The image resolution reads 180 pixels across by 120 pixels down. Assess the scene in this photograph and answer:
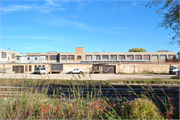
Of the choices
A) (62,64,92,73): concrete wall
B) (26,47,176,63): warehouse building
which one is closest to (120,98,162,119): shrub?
(62,64,92,73): concrete wall

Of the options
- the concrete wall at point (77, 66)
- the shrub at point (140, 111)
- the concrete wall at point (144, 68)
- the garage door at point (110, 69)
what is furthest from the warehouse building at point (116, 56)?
the shrub at point (140, 111)

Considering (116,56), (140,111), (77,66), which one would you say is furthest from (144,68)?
(140,111)

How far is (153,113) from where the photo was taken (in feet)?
13.8

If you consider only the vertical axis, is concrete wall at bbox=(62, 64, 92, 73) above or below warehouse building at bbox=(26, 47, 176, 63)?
below

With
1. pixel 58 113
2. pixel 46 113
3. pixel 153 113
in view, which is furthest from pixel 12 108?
pixel 153 113

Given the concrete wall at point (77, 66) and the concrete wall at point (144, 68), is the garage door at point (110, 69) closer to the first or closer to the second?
the concrete wall at point (144, 68)

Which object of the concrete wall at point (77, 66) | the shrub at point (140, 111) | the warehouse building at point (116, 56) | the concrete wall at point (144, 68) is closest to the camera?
the shrub at point (140, 111)

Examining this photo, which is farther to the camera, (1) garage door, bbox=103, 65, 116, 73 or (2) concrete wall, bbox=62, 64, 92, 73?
(1) garage door, bbox=103, 65, 116, 73

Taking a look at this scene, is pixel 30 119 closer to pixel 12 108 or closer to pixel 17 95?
pixel 12 108

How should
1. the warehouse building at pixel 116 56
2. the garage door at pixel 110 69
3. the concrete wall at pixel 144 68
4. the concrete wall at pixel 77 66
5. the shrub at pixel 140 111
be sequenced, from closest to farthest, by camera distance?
the shrub at pixel 140 111, the concrete wall at pixel 144 68, the concrete wall at pixel 77 66, the garage door at pixel 110 69, the warehouse building at pixel 116 56

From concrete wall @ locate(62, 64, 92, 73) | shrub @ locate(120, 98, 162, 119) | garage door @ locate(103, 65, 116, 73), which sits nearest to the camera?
shrub @ locate(120, 98, 162, 119)

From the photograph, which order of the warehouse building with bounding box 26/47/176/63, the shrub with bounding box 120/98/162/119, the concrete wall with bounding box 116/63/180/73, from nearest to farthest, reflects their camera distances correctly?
the shrub with bounding box 120/98/162/119 → the concrete wall with bounding box 116/63/180/73 → the warehouse building with bounding box 26/47/176/63

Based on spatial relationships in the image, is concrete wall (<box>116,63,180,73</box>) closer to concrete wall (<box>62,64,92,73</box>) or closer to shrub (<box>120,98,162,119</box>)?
concrete wall (<box>62,64,92,73</box>)

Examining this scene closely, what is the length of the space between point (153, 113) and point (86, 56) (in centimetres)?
6269
